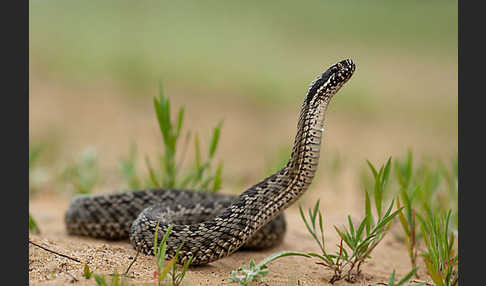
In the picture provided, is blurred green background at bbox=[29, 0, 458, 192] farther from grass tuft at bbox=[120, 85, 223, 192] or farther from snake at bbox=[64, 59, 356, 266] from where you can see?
snake at bbox=[64, 59, 356, 266]

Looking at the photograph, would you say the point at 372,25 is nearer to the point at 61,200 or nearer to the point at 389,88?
the point at 389,88

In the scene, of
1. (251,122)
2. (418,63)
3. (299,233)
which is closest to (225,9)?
(418,63)

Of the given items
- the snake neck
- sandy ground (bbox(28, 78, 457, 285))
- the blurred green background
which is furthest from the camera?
the blurred green background

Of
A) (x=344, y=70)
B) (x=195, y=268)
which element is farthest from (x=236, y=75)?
(x=195, y=268)

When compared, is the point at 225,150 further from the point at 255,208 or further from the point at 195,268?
the point at 195,268

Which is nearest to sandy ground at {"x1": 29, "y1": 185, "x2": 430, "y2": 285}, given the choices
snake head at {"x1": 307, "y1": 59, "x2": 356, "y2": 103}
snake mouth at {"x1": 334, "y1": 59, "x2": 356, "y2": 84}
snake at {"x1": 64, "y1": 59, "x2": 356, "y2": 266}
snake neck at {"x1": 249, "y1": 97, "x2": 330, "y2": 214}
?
snake at {"x1": 64, "y1": 59, "x2": 356, "y2": 266}
